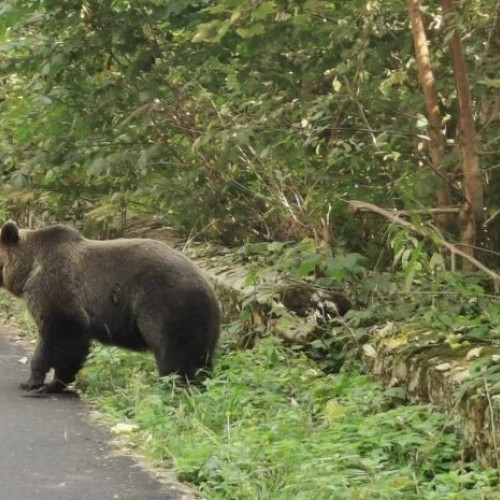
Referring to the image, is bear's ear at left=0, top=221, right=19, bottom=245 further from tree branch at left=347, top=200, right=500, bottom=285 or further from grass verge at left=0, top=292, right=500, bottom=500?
tree branch at left=347, top=200, right=500, bottom=285

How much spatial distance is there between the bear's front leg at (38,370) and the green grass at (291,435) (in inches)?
14.8

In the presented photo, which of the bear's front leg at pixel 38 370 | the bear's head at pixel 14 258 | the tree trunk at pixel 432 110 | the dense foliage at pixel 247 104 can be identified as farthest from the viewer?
the bear's head at pixel 14 258

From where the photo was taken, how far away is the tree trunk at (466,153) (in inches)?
305

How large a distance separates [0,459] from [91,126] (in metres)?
4.16

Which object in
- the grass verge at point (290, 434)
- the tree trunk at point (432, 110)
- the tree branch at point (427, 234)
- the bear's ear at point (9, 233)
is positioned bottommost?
the grass verge at point (290, 434)

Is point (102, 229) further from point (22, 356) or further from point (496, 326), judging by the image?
point (496, 326)

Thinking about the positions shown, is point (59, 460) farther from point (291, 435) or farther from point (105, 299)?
point (105, 299)

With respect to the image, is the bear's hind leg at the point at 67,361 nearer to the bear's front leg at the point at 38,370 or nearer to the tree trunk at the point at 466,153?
the bear's front leg at the point at 38,370

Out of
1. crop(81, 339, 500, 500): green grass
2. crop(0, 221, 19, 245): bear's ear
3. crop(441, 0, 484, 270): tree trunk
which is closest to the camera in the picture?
crop(81, 339, 500, 500): green grass

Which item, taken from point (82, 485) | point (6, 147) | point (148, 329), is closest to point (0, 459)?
point (82, 485)

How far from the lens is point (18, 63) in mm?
9375

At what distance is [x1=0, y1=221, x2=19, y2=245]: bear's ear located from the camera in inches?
386

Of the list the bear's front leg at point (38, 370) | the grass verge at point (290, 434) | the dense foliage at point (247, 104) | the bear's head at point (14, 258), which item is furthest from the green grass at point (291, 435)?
the dense foliage at point (247, 104)

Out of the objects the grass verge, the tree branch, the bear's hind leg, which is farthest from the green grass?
the tree branch
